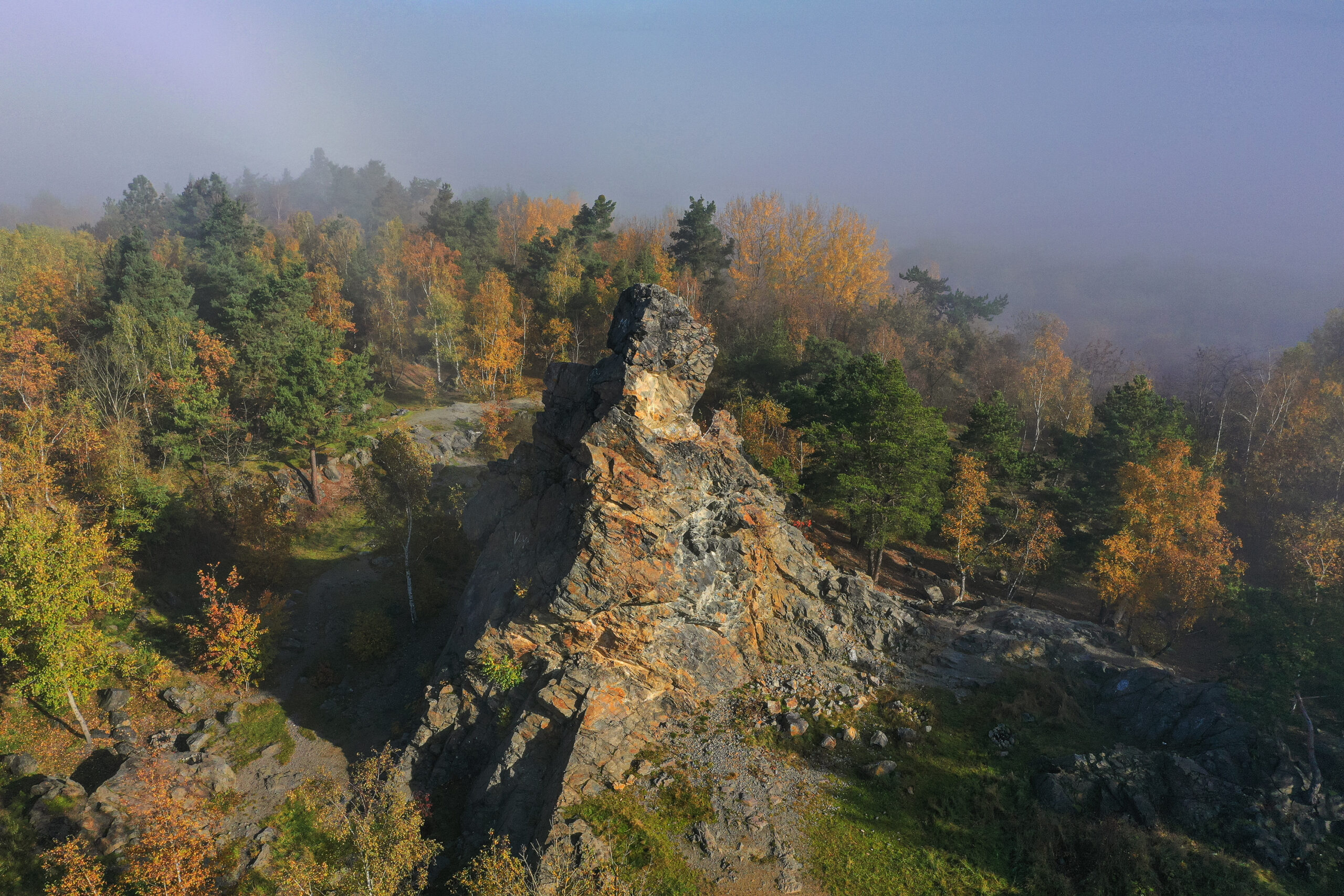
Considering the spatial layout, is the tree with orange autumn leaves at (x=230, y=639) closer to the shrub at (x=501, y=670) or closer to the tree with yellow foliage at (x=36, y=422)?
the tree with yellow foliage at (x=36, y=422)

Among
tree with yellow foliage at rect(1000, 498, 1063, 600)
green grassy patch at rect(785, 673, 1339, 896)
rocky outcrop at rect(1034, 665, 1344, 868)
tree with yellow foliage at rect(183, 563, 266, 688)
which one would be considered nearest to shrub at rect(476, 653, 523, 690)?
green grassy patch at rect(785, 673, 1339, 896)

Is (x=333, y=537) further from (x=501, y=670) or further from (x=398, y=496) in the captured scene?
(x=501, y=670)

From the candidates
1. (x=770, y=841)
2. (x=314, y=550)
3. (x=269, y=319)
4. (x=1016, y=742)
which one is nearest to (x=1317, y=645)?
(x=1016, y=742)

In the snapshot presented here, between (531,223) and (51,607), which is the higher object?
(531,223)

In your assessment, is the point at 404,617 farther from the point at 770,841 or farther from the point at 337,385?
the point at 770,841

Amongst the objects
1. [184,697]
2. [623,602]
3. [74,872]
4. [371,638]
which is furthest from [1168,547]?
[184,697]
